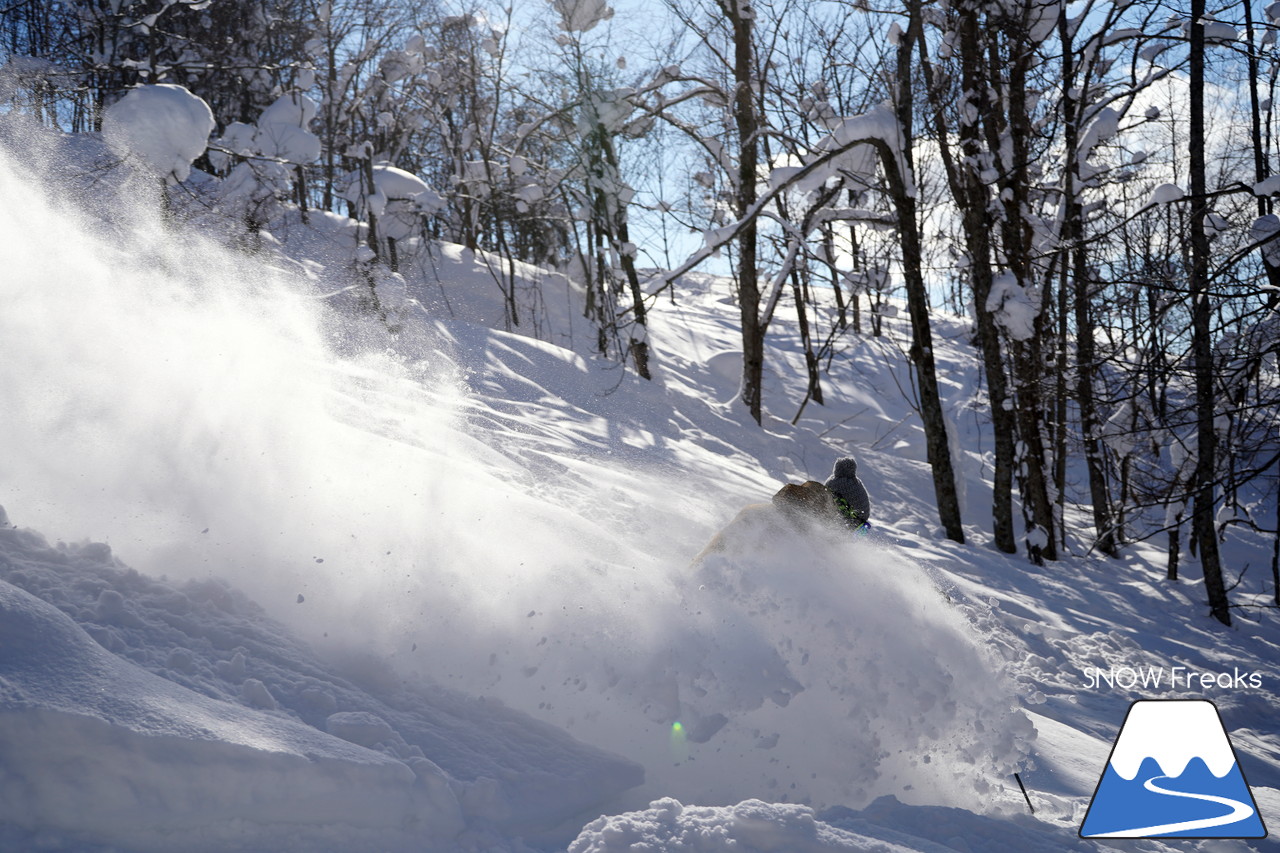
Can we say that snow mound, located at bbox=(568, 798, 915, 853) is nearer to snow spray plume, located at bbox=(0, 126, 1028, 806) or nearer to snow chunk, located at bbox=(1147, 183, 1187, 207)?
snow spray plume, located at bbox=(0, 126, 1028, 806)

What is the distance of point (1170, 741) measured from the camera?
4.09 metres

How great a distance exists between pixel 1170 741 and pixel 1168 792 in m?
0.76

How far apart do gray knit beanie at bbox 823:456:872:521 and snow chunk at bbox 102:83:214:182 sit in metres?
8.24

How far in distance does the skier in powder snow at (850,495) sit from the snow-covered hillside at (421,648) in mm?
318

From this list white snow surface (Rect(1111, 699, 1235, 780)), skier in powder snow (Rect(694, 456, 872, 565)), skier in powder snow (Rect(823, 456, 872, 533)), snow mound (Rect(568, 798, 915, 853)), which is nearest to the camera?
snow mound (Rect(568, 798, 915, 853))

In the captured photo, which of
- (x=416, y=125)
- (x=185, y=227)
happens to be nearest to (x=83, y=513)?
(x=185, y=227)

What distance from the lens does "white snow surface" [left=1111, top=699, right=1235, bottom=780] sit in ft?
12.2

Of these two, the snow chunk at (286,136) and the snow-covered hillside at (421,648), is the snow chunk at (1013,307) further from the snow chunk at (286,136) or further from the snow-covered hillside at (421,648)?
the snow chunk at (286,136)

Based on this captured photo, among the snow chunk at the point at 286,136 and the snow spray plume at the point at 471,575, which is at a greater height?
the snow chunk at the point at 286,136

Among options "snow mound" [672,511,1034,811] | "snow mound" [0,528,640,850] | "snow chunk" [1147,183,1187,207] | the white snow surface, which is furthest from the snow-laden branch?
"snow mound" [0,528,640,850]

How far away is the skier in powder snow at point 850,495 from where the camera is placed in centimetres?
630

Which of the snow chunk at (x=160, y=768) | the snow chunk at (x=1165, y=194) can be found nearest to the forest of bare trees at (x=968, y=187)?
the snow chunk at (x=1165, y=194)

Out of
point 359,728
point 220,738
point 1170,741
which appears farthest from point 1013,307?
point 220,738

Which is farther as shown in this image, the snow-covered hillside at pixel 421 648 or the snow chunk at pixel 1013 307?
the snow chunk at pixel 1013 307
